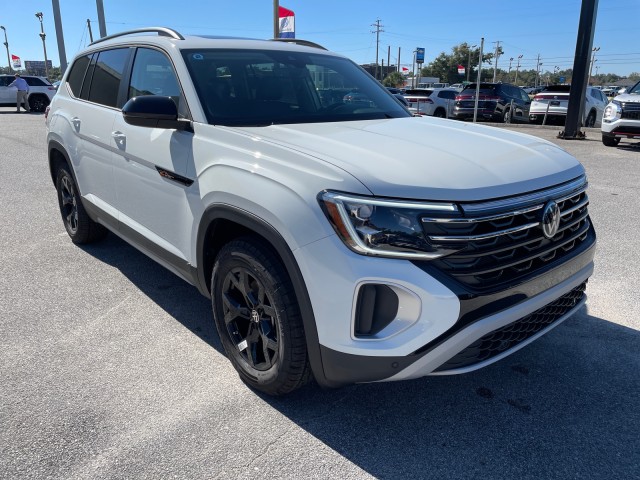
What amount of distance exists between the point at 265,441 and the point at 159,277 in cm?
235

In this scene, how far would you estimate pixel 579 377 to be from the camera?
117 inches

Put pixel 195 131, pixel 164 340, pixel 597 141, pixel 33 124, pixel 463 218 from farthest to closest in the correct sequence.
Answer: pixel 33 124 → pixel 597 141 → pixel 164 340 → pixel 195 131 → pixel 463 218

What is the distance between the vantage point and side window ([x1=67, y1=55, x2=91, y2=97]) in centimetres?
473

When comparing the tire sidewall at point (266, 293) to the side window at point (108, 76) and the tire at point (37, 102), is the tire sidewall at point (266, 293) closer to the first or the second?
the side window at point (108, 76)

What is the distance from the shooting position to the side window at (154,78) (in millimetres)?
3227

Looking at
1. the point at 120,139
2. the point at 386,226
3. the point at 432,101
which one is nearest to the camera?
the point at 386,226

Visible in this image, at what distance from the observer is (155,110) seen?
9.52 ft

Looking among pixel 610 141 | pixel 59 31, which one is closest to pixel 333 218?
pixel 610 141

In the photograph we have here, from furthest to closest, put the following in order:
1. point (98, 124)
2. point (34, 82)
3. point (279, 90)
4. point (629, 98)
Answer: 1. point (34, 82)
2. point (629, 98)
3. point (98, 124)
4. point (279, 90)

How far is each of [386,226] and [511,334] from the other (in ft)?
2.77

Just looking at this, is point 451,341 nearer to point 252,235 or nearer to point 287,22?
point 252,235

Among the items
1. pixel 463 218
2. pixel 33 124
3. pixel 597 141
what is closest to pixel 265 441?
pixel 463 218

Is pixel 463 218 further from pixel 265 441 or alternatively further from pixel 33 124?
pixel 33 124

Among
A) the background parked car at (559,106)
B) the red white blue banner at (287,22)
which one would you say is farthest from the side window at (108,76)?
the background parked car at (559,106)
